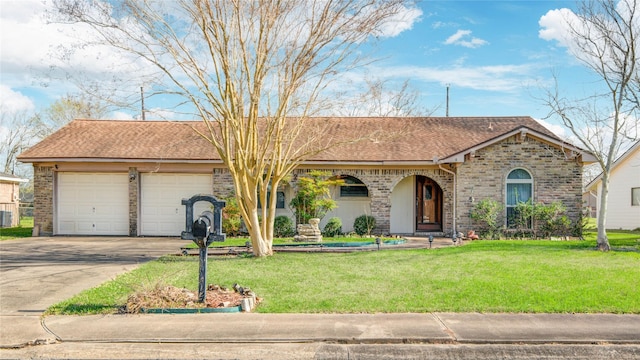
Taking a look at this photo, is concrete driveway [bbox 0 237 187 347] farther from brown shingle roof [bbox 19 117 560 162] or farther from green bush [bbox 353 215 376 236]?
green bush [bbox 353 215 376 236]

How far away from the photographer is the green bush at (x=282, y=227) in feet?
59.3

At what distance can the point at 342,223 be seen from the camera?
19672mm

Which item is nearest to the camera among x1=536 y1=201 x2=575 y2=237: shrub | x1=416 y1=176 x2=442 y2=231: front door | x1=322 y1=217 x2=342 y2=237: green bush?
x1=536 y1=201 x2=575 y2=237: shrub

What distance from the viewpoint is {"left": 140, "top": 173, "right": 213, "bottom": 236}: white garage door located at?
1916 centimetres

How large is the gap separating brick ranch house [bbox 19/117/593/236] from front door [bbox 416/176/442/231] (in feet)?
0.13

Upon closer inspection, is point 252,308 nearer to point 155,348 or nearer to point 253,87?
point 155,348

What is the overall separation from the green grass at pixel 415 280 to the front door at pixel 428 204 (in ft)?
19.4

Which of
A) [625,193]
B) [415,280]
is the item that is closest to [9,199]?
[415,280]

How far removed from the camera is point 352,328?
21.1ft

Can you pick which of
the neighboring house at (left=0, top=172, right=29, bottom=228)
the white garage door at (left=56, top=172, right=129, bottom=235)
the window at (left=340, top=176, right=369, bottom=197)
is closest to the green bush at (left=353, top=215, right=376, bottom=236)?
the window at (left=340, top=176, right=369, bottom=197)

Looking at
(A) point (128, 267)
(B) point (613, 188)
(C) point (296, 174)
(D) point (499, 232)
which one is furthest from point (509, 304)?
(B) point (613, 188)

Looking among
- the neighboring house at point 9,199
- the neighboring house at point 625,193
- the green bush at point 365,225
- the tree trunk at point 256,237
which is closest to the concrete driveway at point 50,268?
the tree trunk at point 256,237

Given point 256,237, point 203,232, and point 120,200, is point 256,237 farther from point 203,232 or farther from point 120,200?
point 120,200

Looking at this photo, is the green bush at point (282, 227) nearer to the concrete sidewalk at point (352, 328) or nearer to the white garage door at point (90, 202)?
the white garage door at point (90, 202)
